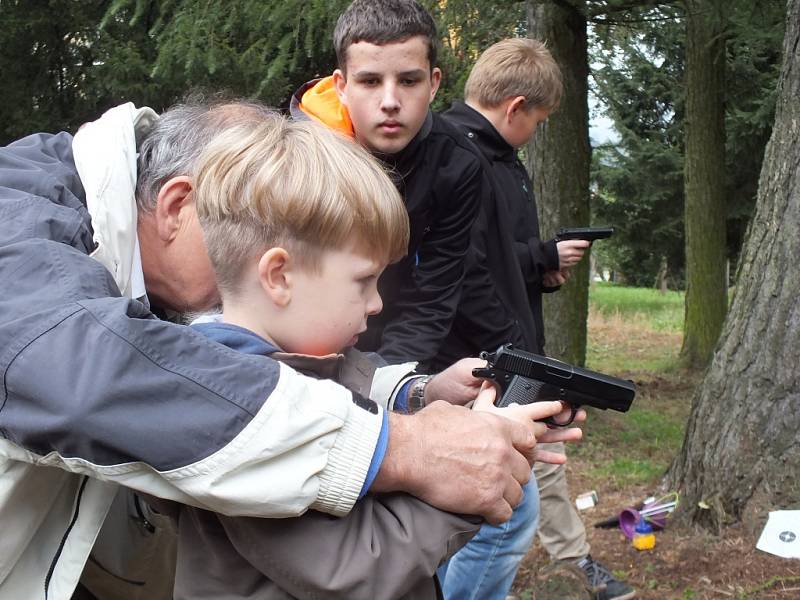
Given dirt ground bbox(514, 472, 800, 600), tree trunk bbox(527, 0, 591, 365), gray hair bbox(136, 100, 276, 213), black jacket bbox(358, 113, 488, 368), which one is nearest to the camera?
gray hair bbox(136, 100, 276, 213)

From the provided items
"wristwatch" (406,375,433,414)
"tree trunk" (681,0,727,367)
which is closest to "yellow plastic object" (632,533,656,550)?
"wristwatch" (406,375,433,414)

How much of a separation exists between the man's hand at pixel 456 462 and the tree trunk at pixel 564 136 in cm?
519

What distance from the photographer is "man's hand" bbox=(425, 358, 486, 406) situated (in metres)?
2.05

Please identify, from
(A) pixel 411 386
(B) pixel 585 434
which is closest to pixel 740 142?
(B) pixel 585 434

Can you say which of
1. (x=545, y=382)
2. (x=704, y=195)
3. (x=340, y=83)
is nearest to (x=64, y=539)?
(x=545, y=382)

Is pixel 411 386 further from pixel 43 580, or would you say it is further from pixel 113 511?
pixel 43 580

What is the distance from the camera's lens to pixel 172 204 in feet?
6.14

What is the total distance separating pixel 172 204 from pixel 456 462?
859 mm

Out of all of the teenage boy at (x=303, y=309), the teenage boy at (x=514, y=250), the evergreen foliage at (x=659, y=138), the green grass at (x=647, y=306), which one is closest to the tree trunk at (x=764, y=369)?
the teenage boy at (x=514, y=250)

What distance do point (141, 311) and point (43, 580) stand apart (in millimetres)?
534

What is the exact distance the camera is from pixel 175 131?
1.96 m

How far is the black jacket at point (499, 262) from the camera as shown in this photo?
3.37 metres

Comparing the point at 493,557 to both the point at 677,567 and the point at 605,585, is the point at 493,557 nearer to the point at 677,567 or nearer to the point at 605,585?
the point at 605,585

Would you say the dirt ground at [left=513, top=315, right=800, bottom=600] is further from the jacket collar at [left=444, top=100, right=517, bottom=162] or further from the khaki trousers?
the jacket collar at [left=444, top=100, right=517, bottom=162]
